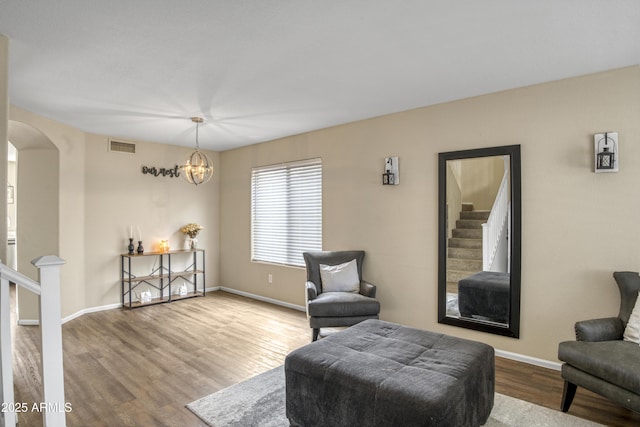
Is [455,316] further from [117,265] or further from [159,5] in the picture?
[117,265]

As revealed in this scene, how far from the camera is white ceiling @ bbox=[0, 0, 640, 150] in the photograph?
2.03 meters

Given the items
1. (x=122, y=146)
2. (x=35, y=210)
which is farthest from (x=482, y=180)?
(x=35, y=210)

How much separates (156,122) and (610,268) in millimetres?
4986

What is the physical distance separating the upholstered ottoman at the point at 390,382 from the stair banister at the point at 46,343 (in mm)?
1281

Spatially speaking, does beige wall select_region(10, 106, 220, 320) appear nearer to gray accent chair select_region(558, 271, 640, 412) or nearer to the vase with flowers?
the vase with flowers

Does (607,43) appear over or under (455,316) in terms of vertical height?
over

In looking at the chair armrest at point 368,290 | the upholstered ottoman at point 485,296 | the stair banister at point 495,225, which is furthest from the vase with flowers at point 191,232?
the stair banister at point 495,225

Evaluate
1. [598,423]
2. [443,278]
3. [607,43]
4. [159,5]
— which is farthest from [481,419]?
Result: [159,5]

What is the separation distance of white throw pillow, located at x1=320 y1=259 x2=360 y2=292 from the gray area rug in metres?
1.43

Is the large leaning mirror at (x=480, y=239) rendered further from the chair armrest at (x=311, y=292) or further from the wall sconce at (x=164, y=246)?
the wall sconce at (x=164, y=246)

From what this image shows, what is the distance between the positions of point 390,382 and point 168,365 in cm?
234

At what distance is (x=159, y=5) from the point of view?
1.97m

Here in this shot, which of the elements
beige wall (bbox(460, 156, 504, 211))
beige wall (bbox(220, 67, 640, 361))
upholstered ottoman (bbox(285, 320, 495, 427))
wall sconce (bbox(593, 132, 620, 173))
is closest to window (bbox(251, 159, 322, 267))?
beige wall (bbox(220, 67, 640, 361))

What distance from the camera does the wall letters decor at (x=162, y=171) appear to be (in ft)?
18.6
